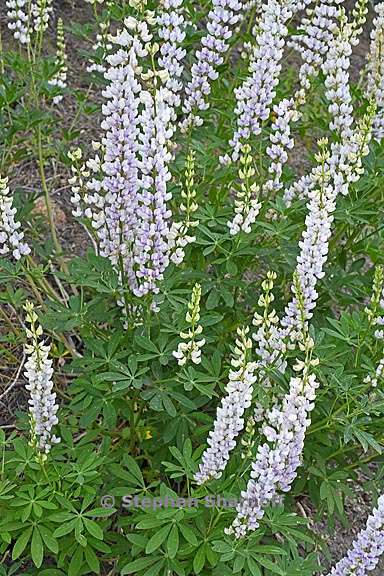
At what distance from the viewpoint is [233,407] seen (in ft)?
7.93

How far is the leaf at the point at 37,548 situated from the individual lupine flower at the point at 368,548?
1.03m

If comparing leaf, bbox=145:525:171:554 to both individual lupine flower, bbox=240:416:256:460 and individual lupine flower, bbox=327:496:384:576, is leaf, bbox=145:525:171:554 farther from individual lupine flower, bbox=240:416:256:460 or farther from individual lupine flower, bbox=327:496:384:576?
individual lupine flower, bbox=327:496:384:576

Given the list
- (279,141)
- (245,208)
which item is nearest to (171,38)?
(279,141)

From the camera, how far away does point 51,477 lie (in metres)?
2.75

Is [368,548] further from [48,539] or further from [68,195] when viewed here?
[68,195]

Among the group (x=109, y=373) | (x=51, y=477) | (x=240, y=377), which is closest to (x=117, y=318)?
(x=109, y=373)

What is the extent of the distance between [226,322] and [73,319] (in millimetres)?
679

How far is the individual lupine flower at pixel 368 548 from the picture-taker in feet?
8.49

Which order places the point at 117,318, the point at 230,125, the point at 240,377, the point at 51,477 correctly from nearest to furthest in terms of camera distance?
the point at 240,377
the point at 51,477
the point at 117,318
the point at 230,125

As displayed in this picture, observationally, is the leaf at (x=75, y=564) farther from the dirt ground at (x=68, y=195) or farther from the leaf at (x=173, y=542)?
the dirt ground at (x=68, y=195)

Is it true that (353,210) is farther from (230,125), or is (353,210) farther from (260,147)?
(230,125)

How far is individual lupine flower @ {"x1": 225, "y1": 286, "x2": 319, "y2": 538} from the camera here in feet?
7.78

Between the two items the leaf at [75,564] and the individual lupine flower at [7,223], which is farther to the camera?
the individual lupine flower at [7,223]

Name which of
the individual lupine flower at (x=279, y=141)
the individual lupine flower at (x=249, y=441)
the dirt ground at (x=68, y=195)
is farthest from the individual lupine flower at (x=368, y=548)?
the individual lupine flower at (x=279, y=141)
